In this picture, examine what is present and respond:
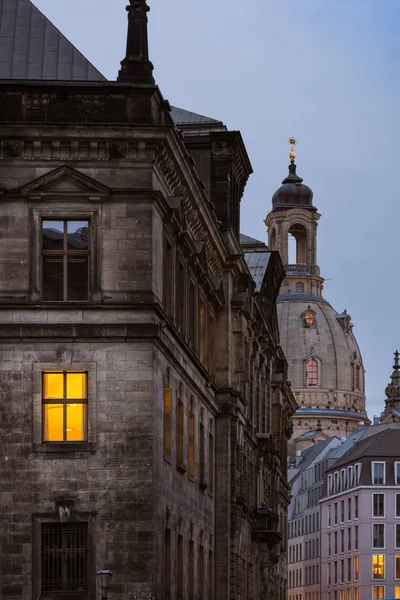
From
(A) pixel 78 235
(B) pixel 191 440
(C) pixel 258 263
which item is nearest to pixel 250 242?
(C) pixel 258 263

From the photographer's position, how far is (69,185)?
57656 millimetres

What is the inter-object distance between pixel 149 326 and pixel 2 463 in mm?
6014

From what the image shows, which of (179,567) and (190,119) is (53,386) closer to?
(179,567)

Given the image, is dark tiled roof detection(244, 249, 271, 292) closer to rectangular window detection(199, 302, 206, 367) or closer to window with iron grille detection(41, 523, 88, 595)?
rectangular window detection(199, 302, 206, 367)

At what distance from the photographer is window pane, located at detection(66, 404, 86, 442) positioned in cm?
5666

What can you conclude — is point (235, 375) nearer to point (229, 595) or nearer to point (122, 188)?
point (229, 595)

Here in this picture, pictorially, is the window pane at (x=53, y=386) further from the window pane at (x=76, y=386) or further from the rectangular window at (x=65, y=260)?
the rectangular window at (x=65, y=260)

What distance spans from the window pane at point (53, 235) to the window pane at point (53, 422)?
191 inches

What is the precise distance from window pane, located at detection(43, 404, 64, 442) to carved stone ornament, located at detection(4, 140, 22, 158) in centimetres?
762

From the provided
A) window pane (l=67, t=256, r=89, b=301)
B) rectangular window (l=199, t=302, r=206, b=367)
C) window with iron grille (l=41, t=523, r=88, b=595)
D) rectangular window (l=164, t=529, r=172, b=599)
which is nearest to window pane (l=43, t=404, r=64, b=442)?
window with iron grille (l=41, t=523, r=88, b=595)

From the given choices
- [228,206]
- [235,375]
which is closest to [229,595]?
[235,375]

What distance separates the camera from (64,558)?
55656mm

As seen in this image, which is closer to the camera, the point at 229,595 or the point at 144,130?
the point at 144,130

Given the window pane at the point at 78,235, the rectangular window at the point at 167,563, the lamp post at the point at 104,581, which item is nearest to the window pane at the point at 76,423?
the window pane at the point at 78,235
